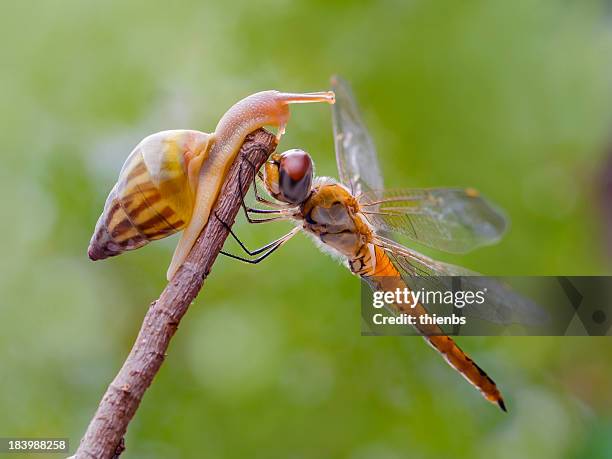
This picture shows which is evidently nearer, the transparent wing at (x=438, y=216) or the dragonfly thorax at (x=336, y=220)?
the dragonfly thorax at (x=336, y=220)

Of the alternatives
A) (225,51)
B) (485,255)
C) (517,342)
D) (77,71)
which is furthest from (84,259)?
(517,342)

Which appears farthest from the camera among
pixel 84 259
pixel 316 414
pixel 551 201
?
pixel 551 201

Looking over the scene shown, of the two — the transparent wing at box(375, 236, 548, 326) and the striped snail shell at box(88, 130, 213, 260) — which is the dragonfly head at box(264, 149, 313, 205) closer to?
the striped snail shell at box(88, 130, 213, 260)

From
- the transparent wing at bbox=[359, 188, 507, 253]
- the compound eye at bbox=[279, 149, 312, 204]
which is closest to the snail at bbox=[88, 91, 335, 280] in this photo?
the compound eye at bbox=[279, 149, 312, 204]

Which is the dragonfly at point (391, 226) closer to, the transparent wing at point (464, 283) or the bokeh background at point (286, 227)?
the transparent wing at point (464, 283)

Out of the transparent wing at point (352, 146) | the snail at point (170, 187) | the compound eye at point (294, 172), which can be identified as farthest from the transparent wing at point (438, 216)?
the snail at point (170, 187)

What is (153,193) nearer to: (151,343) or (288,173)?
(151,343)

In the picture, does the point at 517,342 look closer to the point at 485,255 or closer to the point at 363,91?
the point at 485,255

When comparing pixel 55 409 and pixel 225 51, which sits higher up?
pixel 225 51
